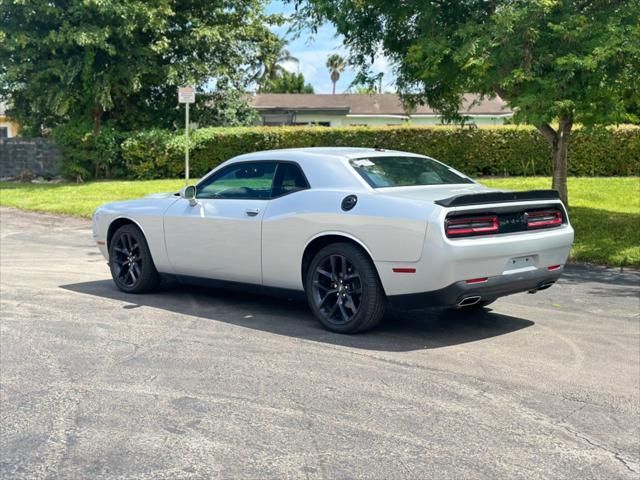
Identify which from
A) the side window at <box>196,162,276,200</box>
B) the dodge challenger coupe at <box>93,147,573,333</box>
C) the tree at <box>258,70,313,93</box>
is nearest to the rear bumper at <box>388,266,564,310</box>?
Answer: the dodge challenger coupe at <box>93,147,573,333</box>

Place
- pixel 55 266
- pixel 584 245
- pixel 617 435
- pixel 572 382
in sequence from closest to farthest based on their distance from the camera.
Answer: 1. pixel 617 435
2. pixel 572 382
3. pixel 55 266
4. pixel 584 245

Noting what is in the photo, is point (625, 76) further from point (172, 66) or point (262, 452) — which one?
point (172, 66)

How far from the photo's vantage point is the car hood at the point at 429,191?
6.30m

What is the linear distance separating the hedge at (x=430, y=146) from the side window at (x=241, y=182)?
56.8 ft

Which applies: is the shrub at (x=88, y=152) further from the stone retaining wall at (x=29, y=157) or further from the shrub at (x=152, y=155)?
the stone retaining wall at (x=29, y=157)

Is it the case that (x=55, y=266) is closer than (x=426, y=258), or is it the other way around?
(x=426, y=258)

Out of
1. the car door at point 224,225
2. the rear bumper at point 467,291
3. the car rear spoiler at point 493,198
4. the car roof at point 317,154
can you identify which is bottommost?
the rear bumper at point 467,291

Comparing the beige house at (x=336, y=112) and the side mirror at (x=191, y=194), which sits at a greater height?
the beige house at (x=336, y=112)

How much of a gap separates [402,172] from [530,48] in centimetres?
528

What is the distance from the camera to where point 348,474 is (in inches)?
151

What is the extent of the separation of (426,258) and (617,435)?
1993 millimetres

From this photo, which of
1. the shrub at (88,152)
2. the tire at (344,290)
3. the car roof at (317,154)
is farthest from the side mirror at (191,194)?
the shrub at (88,152)

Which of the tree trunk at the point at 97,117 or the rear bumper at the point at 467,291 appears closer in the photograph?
the rear bumper at the point at 467,291

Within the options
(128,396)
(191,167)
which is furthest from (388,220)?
(191,167)
